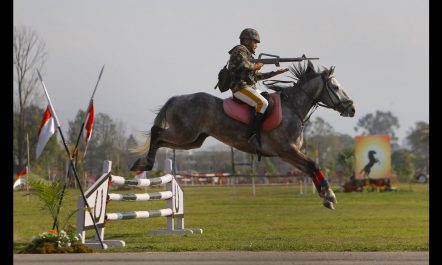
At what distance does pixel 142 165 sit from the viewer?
1156 cm

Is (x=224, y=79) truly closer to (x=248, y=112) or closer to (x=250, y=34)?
(x=248, y=112)

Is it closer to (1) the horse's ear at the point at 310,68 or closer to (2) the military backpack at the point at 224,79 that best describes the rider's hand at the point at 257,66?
(2) the military backpack at the point at 224,79

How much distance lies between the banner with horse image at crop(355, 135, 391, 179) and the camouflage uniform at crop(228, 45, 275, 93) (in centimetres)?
3770

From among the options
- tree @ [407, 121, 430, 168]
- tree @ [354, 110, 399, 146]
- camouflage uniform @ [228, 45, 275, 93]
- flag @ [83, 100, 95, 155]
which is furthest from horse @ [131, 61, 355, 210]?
tree @ [354, 110, 399, 146]

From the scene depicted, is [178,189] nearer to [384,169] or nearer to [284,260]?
[284,260]

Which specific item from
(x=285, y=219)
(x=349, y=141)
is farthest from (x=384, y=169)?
(x=349, y=141)

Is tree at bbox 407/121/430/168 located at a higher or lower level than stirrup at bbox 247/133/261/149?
higher

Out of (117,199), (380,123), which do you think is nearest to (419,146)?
(380,123)

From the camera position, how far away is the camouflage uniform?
451 inches

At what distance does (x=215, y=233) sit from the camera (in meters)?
17.2

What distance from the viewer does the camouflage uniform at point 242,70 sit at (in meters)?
11.5

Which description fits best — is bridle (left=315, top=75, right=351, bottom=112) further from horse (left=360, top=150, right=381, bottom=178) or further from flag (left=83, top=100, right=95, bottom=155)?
horse (left=360, top=150, right=381, bottom=178)

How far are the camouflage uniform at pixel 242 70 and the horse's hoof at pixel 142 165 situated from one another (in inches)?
64.1

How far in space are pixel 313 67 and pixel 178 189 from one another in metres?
5.86
